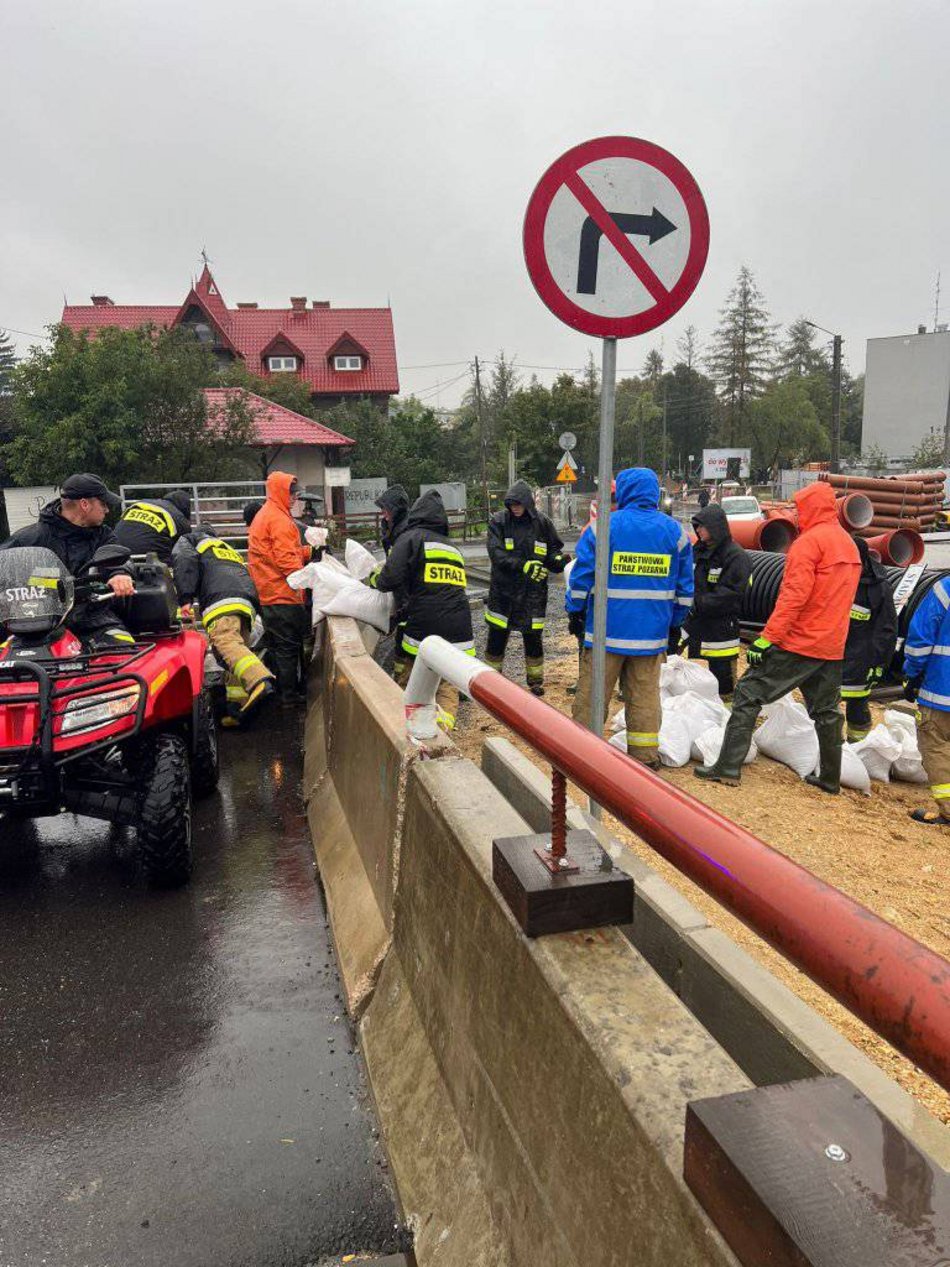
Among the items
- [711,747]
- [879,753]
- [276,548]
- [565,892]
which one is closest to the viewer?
[565,892]

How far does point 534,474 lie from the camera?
4812 centimetres

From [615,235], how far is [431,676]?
5.60ft

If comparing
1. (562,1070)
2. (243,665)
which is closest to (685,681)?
(243,665)

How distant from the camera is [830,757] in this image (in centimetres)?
549

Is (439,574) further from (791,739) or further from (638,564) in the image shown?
(791,739)

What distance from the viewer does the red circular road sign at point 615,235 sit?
119 inches

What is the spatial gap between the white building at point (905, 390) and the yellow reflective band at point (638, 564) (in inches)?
2336

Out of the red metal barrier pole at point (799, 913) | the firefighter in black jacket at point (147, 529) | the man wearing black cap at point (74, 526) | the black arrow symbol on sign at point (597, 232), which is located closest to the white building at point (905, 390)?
A: the firefighter in black jacket at point (147, 529)

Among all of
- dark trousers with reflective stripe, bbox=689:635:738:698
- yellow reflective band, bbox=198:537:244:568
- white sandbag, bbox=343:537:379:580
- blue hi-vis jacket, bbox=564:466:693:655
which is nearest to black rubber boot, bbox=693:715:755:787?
blue hi-vis jacket, bbox=564:466:693:655

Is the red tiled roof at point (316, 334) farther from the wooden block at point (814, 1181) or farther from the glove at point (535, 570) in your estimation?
the wooden block at point (814, 1181)

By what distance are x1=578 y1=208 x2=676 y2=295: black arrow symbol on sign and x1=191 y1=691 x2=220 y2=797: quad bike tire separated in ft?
10.2

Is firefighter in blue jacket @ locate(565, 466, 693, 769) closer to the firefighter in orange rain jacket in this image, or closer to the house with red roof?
the firefighter in orange rain jacket

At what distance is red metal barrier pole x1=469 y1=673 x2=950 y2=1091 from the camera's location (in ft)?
2.78

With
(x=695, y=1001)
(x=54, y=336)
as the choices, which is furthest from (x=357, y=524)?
(x=695, y=1001)
